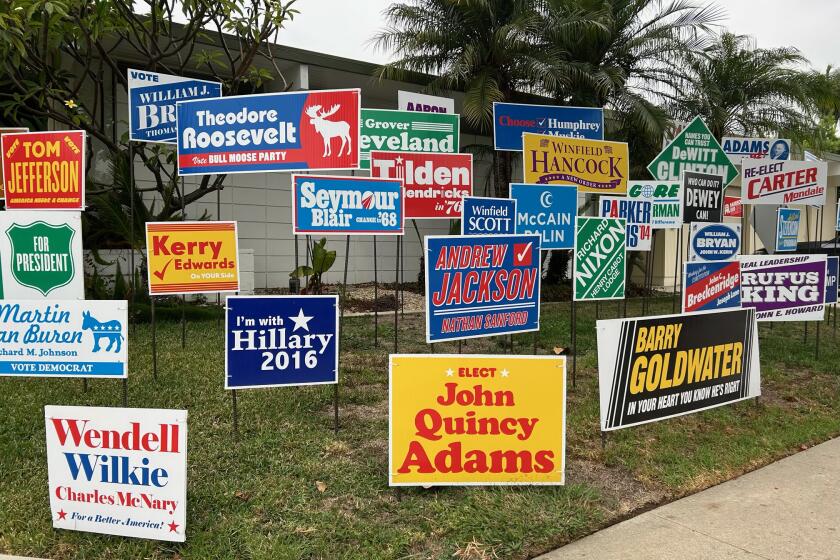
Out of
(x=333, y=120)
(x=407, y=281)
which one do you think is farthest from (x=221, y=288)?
(x=407, y=281)

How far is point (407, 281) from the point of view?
1711 centimetres

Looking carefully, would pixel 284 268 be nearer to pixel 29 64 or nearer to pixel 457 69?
pixel 457 69

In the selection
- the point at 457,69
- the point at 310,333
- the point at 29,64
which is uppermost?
the point at 457,69

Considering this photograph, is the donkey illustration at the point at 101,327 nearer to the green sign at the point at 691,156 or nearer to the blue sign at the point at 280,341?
the blue sign at the point at 280,341

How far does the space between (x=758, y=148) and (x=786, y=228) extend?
5.53 feet

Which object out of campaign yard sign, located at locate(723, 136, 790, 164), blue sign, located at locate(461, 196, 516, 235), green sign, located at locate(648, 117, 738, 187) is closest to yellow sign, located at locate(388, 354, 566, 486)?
blue sign, located at locate(461, 196, 516, 235)

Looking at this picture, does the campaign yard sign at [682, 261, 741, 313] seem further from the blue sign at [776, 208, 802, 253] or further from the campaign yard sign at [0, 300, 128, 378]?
the blue sign at [776, 208, 802, 253]

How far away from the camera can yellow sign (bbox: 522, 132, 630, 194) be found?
8406 mm

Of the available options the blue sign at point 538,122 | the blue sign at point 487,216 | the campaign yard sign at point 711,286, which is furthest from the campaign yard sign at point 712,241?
the blue sign at point 538,122

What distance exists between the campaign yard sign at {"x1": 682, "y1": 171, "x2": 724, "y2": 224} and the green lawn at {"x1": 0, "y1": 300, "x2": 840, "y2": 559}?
2368 millimetres

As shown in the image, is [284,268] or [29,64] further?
[284,268]

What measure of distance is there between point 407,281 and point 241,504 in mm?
13355

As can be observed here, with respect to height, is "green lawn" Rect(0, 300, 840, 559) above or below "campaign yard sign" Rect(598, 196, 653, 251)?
below

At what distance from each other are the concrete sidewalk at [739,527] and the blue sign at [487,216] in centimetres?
328
